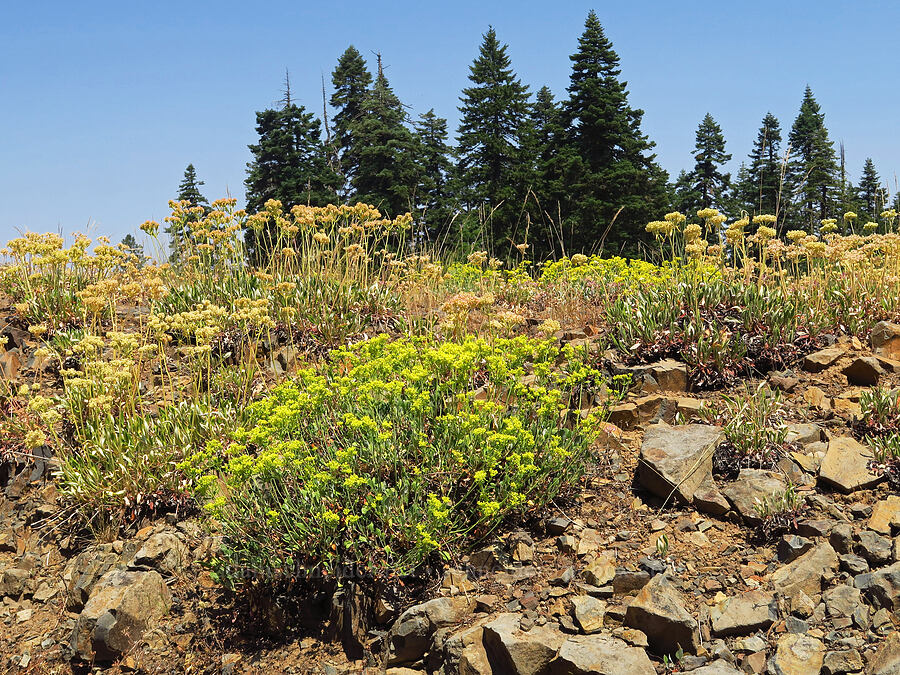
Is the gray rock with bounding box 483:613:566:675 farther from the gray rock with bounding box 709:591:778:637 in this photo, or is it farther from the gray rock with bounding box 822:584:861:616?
the gray rock with bounding box 822:584:861:616

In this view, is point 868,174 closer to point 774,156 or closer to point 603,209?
point 774,156

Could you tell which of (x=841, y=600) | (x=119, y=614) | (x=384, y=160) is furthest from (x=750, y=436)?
(x=384, y=160)

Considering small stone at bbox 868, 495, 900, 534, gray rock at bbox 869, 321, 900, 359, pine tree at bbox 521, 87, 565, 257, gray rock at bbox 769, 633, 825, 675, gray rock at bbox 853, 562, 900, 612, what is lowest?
gray rock at bbox 769, 633, 825, 675

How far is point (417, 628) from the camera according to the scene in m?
3.32

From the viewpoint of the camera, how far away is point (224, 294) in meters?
7.01

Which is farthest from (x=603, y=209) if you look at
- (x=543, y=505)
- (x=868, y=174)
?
(x=868, y=174)

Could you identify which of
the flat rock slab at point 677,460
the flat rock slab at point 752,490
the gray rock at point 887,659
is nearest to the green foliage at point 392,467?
the flat rock slab at point 677,460

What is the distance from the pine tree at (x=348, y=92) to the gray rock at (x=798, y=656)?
122 feet

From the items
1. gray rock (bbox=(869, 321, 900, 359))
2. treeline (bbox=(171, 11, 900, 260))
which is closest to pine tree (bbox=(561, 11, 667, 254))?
treeline (bbox=(171, 11, 900, 260))

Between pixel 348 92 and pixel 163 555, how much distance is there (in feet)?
A: 127

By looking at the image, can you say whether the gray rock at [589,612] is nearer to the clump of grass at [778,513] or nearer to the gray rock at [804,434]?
the clump of grass at [778,513]

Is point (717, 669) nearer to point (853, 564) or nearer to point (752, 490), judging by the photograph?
point (853, 564)

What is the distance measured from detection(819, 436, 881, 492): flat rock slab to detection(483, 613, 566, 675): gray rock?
2.04m

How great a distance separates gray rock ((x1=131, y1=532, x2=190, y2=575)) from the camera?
4.33 meters
